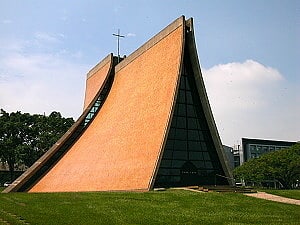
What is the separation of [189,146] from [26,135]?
115 feet

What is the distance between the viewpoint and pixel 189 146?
2641 cm

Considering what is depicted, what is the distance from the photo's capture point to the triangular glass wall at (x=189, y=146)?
25.5 m

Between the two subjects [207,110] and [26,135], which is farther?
[26,135]

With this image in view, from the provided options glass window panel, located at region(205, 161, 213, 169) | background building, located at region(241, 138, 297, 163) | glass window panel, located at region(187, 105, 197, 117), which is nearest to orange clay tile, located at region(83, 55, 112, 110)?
glass window panel, located at region(187, 105, 197, 117)

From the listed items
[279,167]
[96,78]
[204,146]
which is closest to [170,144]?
[204,146]

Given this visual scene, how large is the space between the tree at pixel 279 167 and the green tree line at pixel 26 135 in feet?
90.7

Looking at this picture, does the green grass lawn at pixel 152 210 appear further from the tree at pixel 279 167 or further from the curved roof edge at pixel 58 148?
the tree at pixel 279 167

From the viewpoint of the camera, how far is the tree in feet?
143

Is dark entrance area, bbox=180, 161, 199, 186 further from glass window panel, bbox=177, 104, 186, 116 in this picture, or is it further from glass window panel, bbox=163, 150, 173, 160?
glass window panel, bbox=177, 104, 186, 116

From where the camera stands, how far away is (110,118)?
1242 inches

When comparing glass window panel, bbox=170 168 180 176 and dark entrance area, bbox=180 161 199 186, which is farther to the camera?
dark entrance area, bbox=180 161 199 186

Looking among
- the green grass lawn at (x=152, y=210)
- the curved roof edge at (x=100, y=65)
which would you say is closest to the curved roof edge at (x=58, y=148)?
the curved roof edge at (x=100, y=65)

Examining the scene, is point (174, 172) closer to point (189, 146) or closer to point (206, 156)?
point (189, 146)

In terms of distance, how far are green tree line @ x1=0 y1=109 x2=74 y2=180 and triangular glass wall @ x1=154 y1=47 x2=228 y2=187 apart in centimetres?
3245
